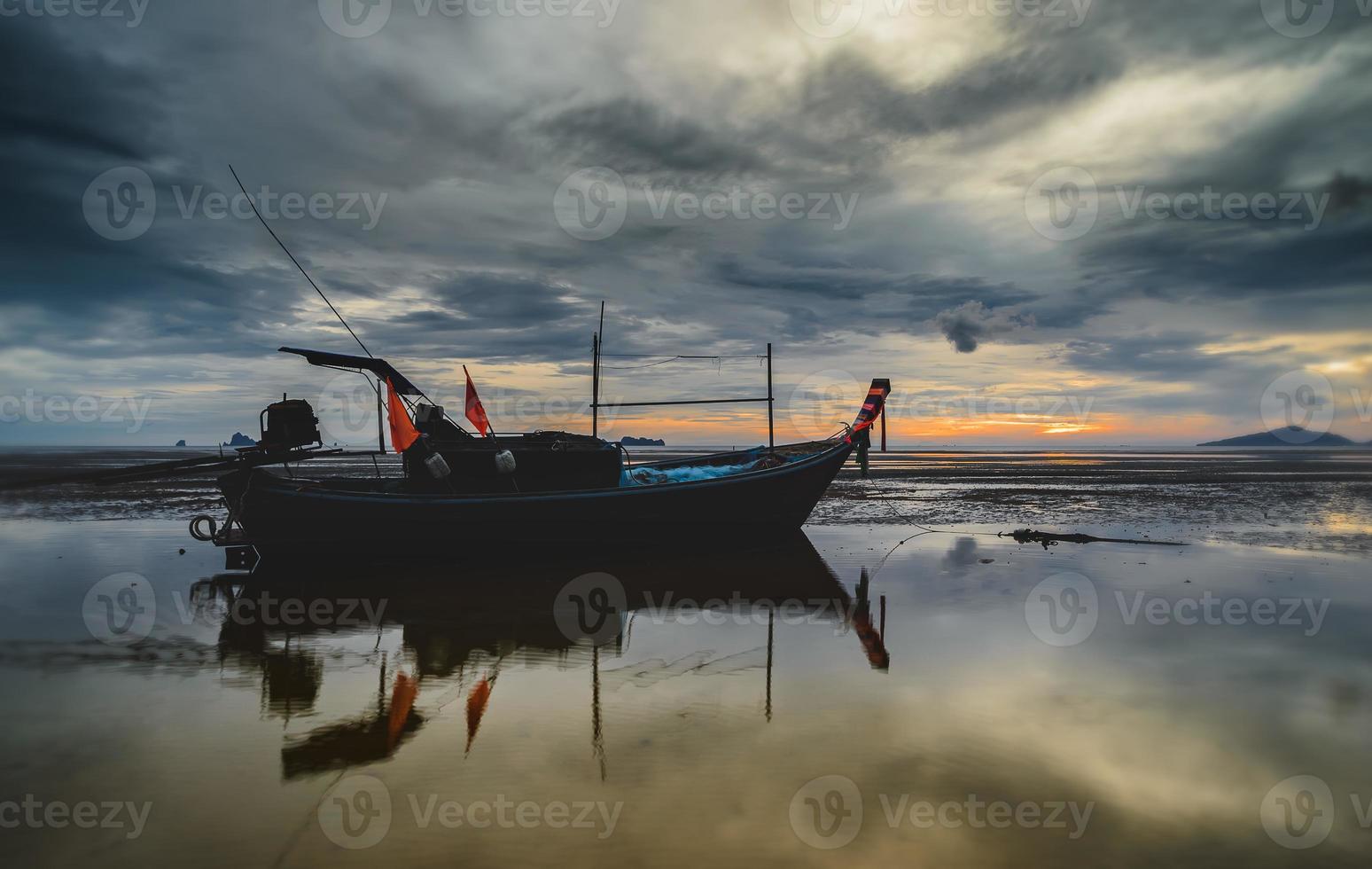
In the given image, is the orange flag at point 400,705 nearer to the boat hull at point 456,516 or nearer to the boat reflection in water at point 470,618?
the boat reflection in water at point 470,618

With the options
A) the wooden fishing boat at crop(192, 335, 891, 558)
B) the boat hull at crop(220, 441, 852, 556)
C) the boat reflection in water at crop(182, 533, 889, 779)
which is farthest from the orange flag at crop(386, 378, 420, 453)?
the boat reflection in water at crop(182, 533, 889, 779)

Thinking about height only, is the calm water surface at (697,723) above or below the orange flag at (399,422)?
below

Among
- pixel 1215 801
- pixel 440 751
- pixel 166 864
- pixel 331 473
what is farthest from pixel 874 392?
pixel 331 473

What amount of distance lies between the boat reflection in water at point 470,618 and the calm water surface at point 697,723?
77 mm

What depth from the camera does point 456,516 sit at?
638 inches

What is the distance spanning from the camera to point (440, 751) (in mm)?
6625

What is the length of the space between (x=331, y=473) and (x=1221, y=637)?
61.3 metres

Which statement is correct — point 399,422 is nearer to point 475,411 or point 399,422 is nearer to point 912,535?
point 475,411

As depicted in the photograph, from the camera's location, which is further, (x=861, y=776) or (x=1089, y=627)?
(x=1089, y=627)

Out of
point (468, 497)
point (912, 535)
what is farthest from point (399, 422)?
point (912, 535)

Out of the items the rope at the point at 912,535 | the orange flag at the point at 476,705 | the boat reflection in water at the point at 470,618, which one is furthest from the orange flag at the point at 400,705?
the rope at the point at 912,535

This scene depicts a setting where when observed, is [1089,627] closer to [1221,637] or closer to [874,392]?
[1221,637]

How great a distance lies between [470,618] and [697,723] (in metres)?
6.00

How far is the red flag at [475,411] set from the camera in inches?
715
